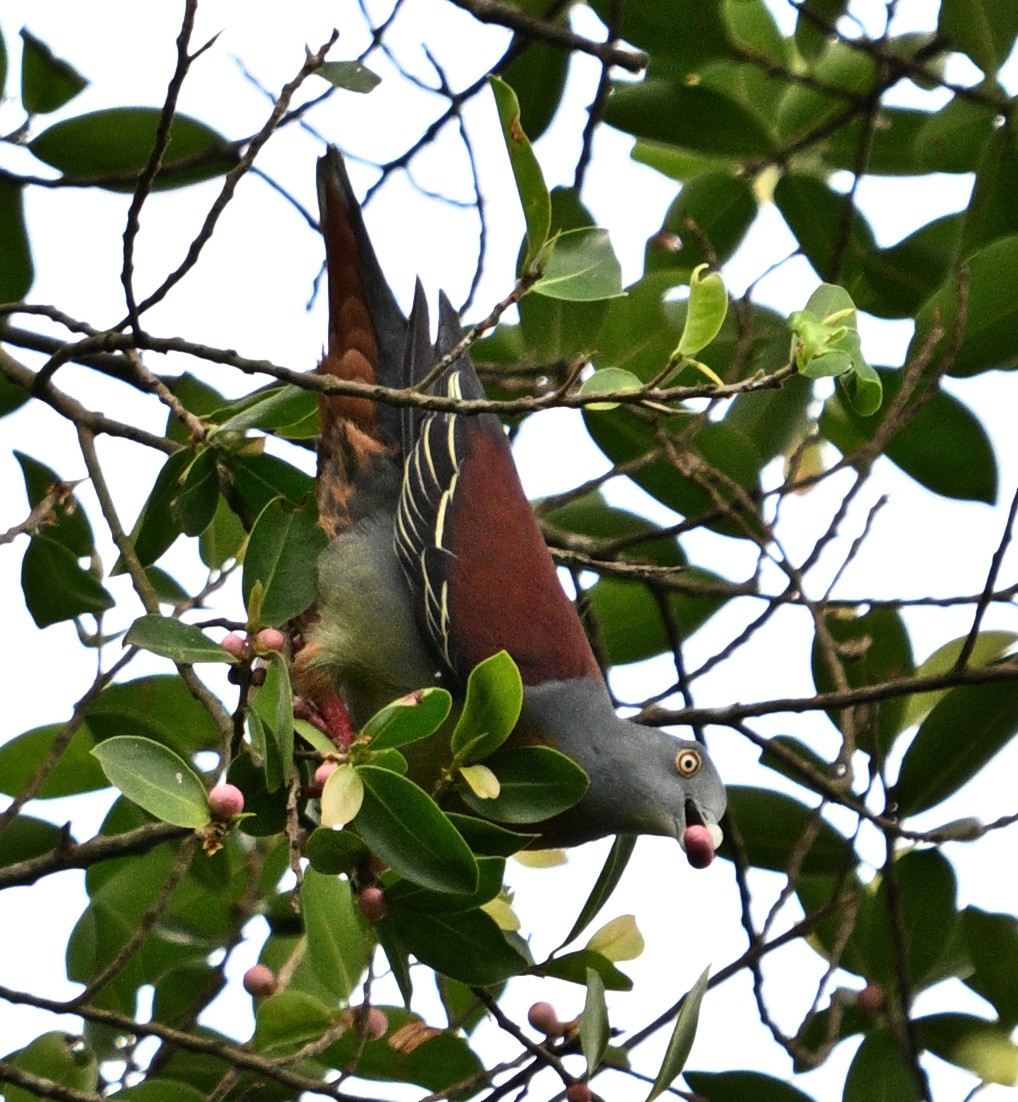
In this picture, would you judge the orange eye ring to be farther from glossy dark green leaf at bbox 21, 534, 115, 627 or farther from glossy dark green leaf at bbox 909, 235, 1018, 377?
glossy dark green leaf at bbox 21, 534, 115, 627

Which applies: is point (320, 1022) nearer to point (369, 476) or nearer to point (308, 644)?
point (308, 644)

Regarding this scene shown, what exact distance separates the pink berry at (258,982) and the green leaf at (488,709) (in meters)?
0.64

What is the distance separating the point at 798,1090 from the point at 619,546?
3.60 feet

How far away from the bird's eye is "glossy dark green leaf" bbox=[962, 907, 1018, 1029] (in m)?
0.54

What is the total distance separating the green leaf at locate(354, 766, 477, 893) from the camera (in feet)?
6.00

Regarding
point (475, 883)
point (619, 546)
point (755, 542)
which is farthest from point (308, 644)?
point (475, 883)

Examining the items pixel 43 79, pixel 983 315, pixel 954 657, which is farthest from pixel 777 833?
pixel 43 79

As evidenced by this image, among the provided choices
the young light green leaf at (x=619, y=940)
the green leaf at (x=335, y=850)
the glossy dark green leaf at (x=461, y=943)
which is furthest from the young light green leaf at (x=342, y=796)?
Answer: the young light green leaf at (x=619, y=940)

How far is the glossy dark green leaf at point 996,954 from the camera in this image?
2586 mm

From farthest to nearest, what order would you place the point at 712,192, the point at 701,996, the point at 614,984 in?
1. the point at 712,192
2. the point at 614,984
3. the point at 701,996

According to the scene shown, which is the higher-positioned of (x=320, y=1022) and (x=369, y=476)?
(x=369, y=476)

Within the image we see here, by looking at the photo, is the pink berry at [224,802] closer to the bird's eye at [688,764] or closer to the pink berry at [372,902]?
the pink berry at [372,902]

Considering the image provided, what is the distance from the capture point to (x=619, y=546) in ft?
9.97

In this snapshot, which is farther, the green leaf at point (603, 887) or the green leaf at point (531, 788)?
the green leaf at point (603, 887)
